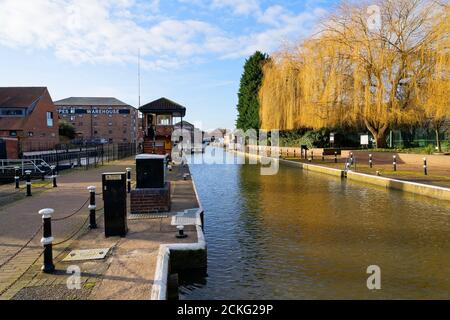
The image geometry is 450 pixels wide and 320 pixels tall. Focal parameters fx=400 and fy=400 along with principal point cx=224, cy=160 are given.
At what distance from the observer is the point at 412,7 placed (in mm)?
28328

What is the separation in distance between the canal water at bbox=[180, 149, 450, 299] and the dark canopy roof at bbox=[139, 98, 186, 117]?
53.6 feet

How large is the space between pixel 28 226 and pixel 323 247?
7.16 meters

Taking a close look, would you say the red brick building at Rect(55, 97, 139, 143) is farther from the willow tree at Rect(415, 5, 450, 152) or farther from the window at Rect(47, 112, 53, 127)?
the willow tree at Rect(415, 5, 450, 152)

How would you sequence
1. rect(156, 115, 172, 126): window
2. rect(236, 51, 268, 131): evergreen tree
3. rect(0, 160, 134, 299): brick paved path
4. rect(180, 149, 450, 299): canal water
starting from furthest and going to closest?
rect(236, 51, 268, 131): evergreen tree → rect(156, 115, 172, 126): window → rect(180, 149, 450, 299): canal water → rect(0, 160, 134, 299): brick paved path

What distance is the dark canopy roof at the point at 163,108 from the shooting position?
3192cm

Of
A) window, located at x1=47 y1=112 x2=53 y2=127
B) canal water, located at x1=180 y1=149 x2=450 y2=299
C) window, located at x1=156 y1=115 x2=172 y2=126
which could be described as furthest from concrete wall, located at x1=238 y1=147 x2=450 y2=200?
window, located at x1=47 y1=112 x2=53 y2=127

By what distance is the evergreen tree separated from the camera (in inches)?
2586

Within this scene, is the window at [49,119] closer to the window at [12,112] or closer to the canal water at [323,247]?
the window at [12,112]

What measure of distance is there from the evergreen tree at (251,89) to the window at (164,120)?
3168cm

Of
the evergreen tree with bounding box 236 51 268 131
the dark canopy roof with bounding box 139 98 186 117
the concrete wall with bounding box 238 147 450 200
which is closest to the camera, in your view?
the concrete wall with bounding box 238 147 450 200

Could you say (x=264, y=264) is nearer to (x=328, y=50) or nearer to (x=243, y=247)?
(x=243, y=247)

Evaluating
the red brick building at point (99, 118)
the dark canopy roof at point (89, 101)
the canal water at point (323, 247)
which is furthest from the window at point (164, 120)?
the dark canopy roof at point (89, 101)

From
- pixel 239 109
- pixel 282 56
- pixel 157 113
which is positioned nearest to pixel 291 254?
pixel 157 113
